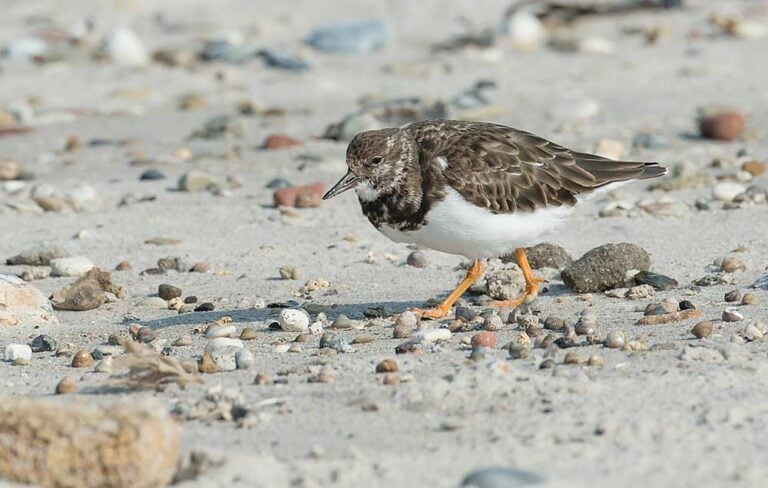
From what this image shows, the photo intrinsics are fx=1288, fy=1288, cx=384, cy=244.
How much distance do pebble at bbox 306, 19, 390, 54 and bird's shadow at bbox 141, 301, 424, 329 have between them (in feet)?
20.3

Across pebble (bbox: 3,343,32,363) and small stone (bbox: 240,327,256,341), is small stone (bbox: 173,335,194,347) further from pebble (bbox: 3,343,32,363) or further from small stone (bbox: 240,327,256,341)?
pebble (bbox: 3,343,32,363)

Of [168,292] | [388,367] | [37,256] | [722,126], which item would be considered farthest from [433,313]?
[722,126]

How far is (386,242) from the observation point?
6895mm

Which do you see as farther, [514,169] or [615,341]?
[514,169]

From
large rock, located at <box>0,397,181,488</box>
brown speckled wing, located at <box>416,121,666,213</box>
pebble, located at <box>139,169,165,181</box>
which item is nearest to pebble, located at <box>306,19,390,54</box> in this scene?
pebble, located at <box>139,169,165,181</box>

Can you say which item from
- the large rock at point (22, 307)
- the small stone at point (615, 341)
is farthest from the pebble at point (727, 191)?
the large rock at point (22, 307)

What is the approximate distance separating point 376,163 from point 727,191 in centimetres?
263

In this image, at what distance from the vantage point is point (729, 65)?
10.5 meters

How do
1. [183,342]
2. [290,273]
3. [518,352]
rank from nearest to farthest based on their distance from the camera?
[518,352]
[183,342]
[290,273]

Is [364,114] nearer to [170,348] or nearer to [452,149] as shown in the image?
[452,149]

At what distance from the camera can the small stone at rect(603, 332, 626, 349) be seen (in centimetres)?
479

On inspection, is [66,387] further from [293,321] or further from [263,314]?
[263,314]

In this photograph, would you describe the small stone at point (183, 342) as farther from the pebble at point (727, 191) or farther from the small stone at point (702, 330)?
the pebble at point (727, 191)

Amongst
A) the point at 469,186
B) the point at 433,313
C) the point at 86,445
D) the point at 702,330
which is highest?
the point at 469,186
